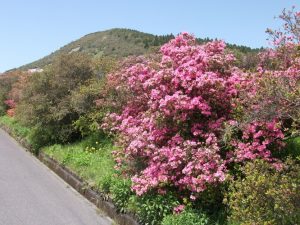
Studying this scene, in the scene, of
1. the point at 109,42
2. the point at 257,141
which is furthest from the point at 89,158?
the point at 109,42

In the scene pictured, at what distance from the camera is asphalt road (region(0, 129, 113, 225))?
864cm

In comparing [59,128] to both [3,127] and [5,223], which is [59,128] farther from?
[3,127]

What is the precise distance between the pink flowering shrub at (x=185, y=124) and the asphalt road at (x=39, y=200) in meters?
1.36

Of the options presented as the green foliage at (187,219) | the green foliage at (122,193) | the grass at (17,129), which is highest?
the green foliage at (187,219)

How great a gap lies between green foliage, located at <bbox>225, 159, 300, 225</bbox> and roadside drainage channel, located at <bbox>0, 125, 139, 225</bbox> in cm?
277

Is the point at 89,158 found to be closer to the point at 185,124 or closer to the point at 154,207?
the point at 185,124

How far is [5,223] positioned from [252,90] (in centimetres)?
508

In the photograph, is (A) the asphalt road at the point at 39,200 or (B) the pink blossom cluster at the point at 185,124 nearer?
(B) the pink blossom cluster at the point at 185,124

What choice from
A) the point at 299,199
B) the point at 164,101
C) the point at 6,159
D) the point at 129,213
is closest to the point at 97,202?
the point at 129,213

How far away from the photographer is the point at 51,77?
16.1 m

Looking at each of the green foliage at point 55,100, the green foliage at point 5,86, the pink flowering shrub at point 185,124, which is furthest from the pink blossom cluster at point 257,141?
the green foliage at point 5,86

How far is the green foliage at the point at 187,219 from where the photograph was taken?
678cm

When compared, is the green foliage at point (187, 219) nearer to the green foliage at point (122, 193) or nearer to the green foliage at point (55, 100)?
the green foliage at point (122, 193)

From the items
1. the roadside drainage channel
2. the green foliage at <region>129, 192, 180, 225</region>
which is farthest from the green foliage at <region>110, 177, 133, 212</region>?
the green foliage at <region>129, 192, 180, 225</region>
